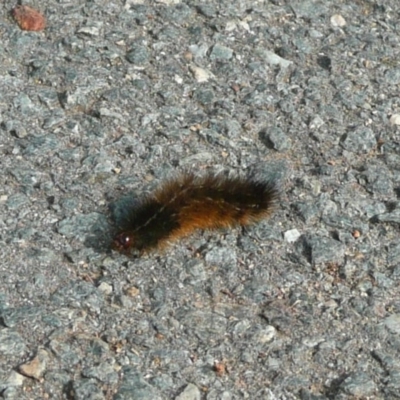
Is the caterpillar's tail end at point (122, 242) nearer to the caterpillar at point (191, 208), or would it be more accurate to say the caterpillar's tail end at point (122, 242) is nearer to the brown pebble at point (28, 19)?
the caterpillar at point (191, 208)

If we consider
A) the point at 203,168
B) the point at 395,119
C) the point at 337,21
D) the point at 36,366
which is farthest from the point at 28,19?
the point at 36,366

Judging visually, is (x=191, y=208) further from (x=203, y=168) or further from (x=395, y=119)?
(x=395, y=119)

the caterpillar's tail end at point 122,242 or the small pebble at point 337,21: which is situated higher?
the small pebble at point 337,21

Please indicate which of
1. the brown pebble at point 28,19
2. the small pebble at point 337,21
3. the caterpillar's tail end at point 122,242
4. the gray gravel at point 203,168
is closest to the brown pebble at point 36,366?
the gray gravel at point 203,168

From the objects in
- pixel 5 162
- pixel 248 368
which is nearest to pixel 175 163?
pixel 5 162

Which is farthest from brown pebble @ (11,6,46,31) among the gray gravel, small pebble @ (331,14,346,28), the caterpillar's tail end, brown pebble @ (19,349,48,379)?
brown pebble @ (19,349,48,379)

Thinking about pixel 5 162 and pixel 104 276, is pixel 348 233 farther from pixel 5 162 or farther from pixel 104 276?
pixel 5 162

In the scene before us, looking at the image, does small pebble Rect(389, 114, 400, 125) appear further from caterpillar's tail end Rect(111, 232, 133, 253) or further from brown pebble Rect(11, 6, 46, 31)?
brown pebble Rect(11, 6, 46, 31)
